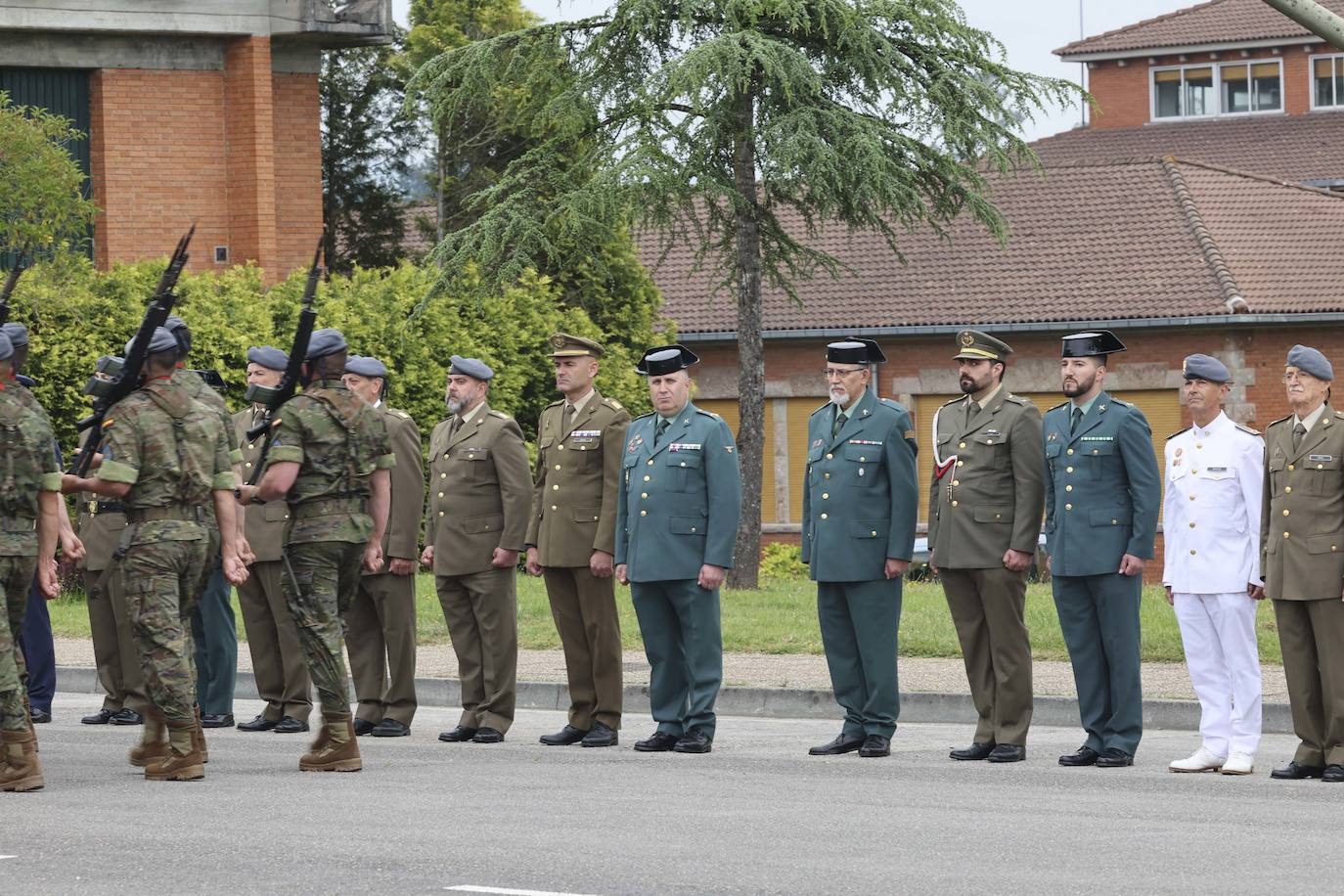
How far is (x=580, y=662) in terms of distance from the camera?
12062 millimetres

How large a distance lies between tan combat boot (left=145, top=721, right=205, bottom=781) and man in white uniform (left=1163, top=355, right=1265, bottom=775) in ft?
15.8

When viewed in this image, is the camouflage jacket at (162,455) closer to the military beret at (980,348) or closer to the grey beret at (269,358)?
the grey beret at (269,358)

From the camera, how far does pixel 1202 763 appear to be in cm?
1052

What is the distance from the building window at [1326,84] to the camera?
170 ft

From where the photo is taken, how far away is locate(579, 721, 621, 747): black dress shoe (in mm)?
11766

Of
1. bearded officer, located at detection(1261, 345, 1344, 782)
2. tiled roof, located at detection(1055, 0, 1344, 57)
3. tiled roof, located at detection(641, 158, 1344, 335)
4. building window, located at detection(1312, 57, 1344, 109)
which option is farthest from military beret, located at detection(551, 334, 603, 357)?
building window, located at detection(1312, 57, 1344, 109)

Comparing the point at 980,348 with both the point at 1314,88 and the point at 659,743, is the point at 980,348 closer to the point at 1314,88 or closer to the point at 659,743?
the point at 659,743

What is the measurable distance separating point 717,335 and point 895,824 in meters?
29.4

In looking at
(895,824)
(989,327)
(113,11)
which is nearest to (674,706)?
(895,824)

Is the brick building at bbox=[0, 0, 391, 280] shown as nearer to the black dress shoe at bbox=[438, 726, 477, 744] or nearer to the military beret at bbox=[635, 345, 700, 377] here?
the black dress shoe at bbox=[438, 726, 477, 744]

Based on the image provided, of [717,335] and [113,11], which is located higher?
[113,11]

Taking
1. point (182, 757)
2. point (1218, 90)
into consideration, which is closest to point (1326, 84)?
point (1218, 90)

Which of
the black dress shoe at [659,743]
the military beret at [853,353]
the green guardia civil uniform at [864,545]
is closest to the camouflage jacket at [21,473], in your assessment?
the black dress shoe at [659,743]

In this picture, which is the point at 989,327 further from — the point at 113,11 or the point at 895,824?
the point at 895,824
